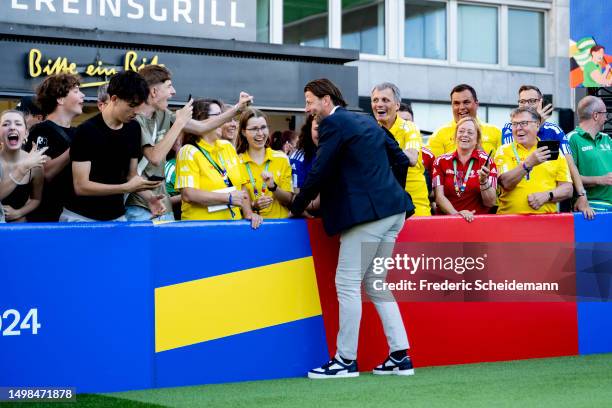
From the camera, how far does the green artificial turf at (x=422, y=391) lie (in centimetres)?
640

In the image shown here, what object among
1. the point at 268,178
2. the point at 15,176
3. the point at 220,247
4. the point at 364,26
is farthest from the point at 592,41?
the point at 15,176

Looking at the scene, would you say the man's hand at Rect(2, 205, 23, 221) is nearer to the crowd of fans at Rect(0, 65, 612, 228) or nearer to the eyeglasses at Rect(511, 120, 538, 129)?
the crowd of fans at Rect(0, 65, 612, 228)

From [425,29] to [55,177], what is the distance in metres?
20.2

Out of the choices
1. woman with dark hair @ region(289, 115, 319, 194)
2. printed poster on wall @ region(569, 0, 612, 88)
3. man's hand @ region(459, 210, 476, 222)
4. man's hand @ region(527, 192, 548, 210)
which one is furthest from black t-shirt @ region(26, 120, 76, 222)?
printed poster on wall @ region(569, 0, 612, 88)

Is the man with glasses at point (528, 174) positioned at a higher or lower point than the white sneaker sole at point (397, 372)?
higher

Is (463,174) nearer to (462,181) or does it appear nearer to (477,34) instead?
(462,181)

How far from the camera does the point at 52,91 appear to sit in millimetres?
7605

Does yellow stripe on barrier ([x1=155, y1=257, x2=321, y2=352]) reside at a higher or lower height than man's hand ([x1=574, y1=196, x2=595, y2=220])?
lower

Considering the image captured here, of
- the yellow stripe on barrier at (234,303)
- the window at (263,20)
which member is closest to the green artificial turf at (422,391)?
the yellow stripe on barrier at (234,303)

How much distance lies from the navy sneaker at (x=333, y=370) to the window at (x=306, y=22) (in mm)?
17755

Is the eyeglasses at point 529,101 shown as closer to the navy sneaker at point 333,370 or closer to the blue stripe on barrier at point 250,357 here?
the blue stripe on barrier at point 250,357

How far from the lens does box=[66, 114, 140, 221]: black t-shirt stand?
271 inches

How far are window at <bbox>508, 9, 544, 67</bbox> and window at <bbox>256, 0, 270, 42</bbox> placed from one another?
6772 mm

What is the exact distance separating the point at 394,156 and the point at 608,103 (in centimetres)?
1252
